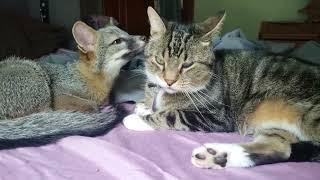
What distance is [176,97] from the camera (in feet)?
4.41

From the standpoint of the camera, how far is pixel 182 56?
4.19 feet

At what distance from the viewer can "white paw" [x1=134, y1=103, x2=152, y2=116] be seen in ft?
4.66

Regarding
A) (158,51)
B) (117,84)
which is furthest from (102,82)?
(158,51)

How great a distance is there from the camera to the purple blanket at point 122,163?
0.98m

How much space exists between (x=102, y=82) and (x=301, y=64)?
2.32ft

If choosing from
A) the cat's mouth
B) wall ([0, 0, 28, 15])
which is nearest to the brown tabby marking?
the cat's mouth

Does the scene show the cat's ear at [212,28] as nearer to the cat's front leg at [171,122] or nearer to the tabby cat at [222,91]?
the tabby cat at [222,91]

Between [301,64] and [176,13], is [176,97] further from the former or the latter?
[176,13]

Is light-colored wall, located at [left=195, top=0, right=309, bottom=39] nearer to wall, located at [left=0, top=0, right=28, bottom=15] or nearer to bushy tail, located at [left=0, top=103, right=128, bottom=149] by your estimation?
wall, located at [left=0, top=0, right=28, bottom=15]

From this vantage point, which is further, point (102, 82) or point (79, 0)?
point (79, 0)

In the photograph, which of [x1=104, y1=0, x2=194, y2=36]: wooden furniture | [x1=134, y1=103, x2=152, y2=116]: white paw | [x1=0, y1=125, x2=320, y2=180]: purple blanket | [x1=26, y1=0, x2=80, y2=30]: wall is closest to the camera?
[x1=0, y1=125, x2=320, y2=180]: purple blanket

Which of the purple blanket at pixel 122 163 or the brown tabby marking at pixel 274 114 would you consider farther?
the brown tabby marking at pixel 274 114

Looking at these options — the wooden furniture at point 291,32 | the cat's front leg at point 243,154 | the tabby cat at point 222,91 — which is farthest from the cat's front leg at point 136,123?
the wooden furniture at point 291,32

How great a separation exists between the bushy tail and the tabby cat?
0.11m
